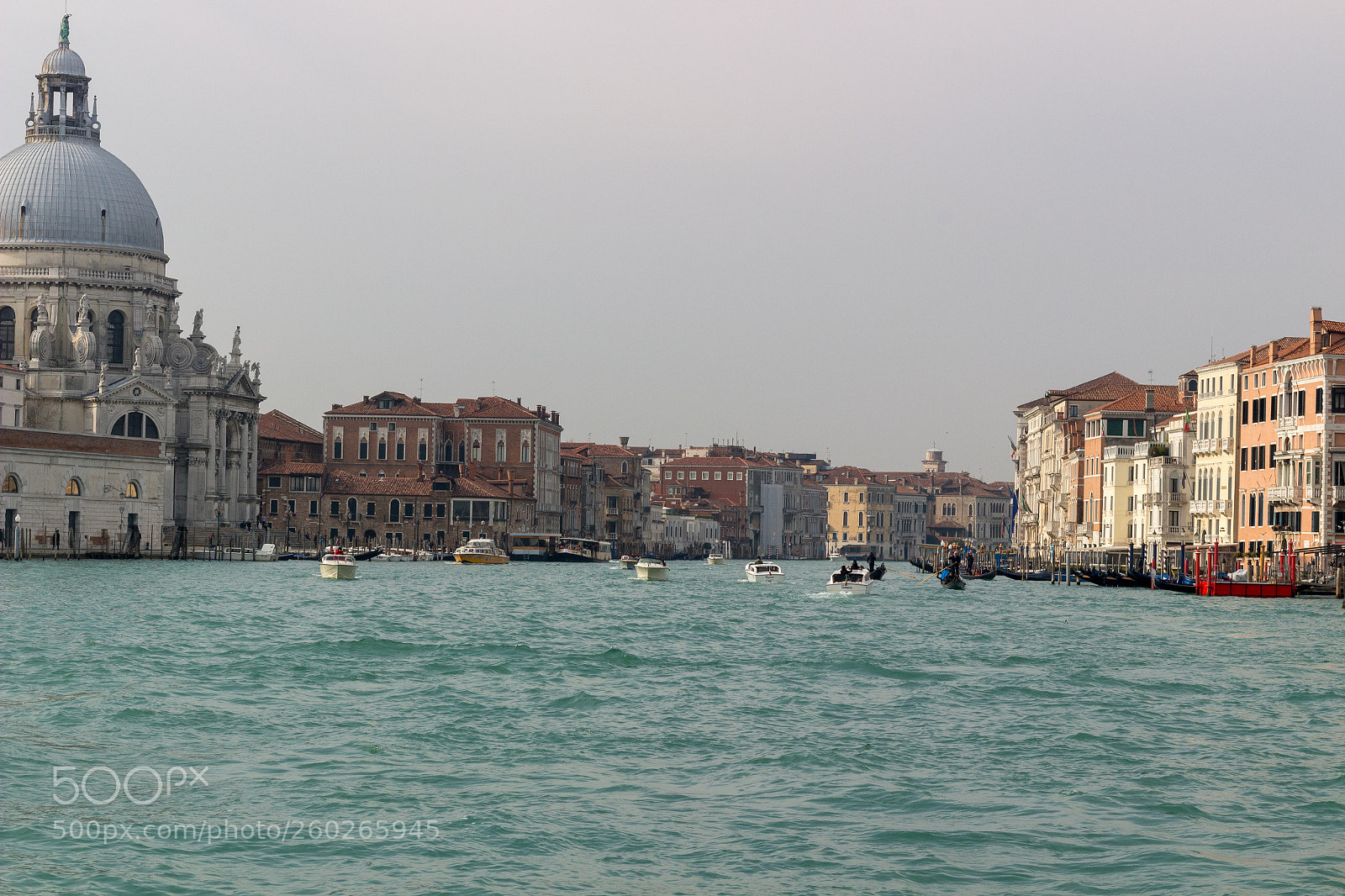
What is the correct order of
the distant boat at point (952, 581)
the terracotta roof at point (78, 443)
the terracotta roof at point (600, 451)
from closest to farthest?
1. the distant boat at point (952, 581)
2. the terracotta roof at point (78, 443)
3. the terracotta roof at point (600, 451)

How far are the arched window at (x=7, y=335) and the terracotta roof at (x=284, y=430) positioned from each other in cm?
1369

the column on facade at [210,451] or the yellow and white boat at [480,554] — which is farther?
the column on facade at [210,451]

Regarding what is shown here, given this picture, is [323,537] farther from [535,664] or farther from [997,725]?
[997,725]

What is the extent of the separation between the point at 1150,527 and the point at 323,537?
37.6 m

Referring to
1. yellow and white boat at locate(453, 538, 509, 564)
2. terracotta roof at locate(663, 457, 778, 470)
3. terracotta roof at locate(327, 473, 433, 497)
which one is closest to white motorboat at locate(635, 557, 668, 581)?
yellow and white boat at locate(453, 538, 509, 564)

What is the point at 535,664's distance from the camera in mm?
21141

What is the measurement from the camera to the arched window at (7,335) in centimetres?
7169

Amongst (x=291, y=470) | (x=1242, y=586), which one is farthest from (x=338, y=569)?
(x=291, y=470)

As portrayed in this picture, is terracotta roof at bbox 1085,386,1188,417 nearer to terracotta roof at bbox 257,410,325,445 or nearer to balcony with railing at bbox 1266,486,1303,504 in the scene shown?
balcony with railing at bbox 1266,486,1303,504

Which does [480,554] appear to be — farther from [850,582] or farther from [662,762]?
[662,762]

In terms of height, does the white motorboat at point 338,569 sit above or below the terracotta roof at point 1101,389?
below

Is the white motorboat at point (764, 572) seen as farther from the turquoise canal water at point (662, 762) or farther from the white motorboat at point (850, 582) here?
the turquoise canal water at point (662, 762)

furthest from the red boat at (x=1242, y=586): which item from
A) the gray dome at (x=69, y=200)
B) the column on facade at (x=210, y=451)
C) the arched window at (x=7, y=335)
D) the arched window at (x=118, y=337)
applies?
the arched window at (x=7, y=335)

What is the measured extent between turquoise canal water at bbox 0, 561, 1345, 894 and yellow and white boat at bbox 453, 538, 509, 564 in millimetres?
42938
